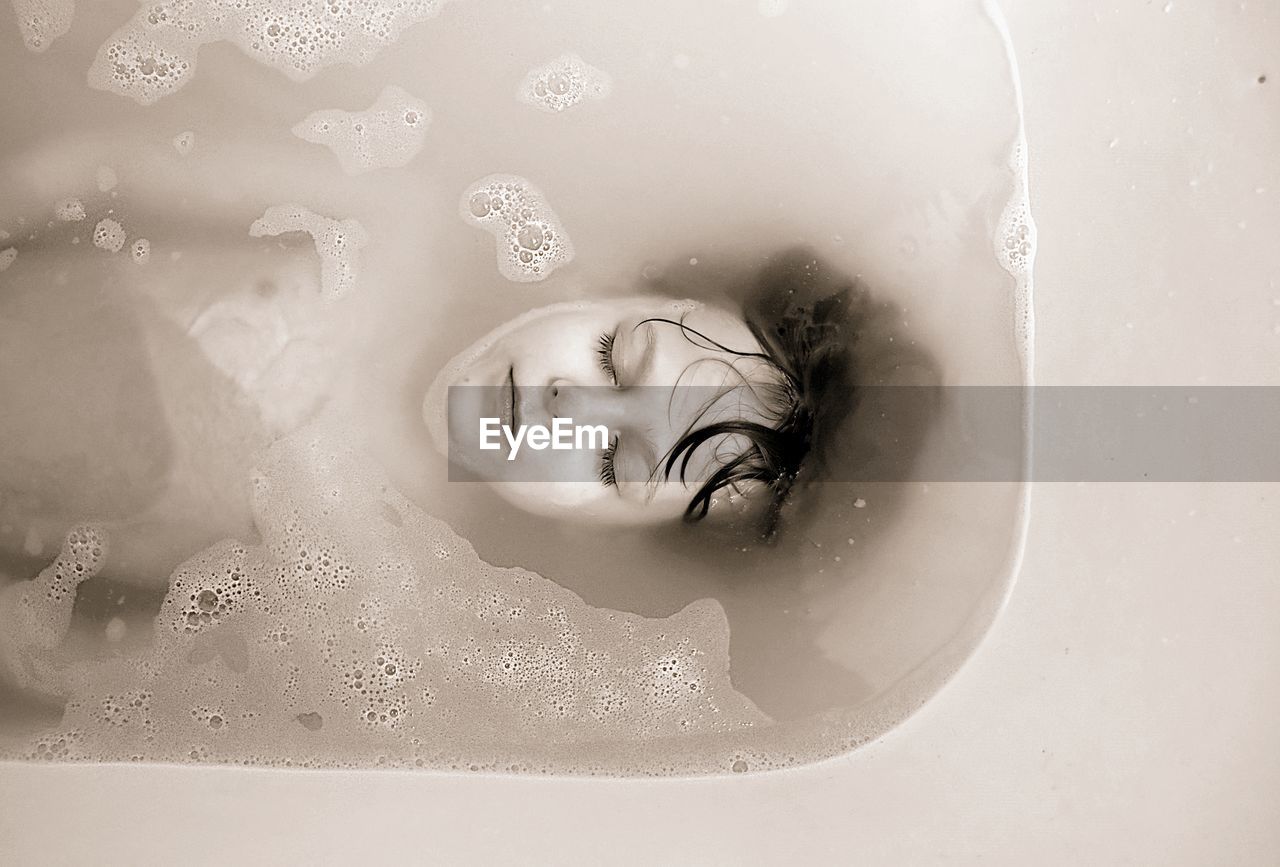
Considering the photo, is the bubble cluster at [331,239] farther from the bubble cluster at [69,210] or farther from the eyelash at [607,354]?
the eyelash at [607,354]

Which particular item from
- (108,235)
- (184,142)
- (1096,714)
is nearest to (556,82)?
(184,142)

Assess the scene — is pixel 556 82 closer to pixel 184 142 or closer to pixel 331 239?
pixel 331 239

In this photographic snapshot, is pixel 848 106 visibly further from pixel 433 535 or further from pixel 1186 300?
pixel 433 535

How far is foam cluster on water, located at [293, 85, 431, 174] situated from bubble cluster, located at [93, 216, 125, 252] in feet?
0.81

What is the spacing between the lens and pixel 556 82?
1.06 m

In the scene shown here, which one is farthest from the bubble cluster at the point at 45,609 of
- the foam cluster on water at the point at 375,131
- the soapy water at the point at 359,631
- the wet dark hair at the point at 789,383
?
the wet dark hair at the point at 789,383

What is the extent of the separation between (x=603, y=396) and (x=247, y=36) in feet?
2.14

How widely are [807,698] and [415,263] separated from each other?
0.74m

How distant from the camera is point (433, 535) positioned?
1.04 metres

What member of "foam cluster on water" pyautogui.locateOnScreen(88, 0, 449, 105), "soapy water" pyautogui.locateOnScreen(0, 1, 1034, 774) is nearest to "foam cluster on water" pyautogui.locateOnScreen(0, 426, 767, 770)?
"soapy water" pyautogui.locateOnScreen(0, 1, 1034, 774)

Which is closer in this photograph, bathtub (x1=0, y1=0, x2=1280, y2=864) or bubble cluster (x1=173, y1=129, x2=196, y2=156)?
bathtub (x1=0, y1=0, x2=1280, y2=864)

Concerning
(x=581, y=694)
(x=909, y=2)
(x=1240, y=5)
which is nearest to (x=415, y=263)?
(x=581, y=694)

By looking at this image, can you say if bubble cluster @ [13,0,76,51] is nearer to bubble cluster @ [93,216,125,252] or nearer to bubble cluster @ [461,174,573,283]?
bubble cluster @ [93,216,125,252]

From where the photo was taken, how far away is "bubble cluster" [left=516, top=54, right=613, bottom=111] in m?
1.06
